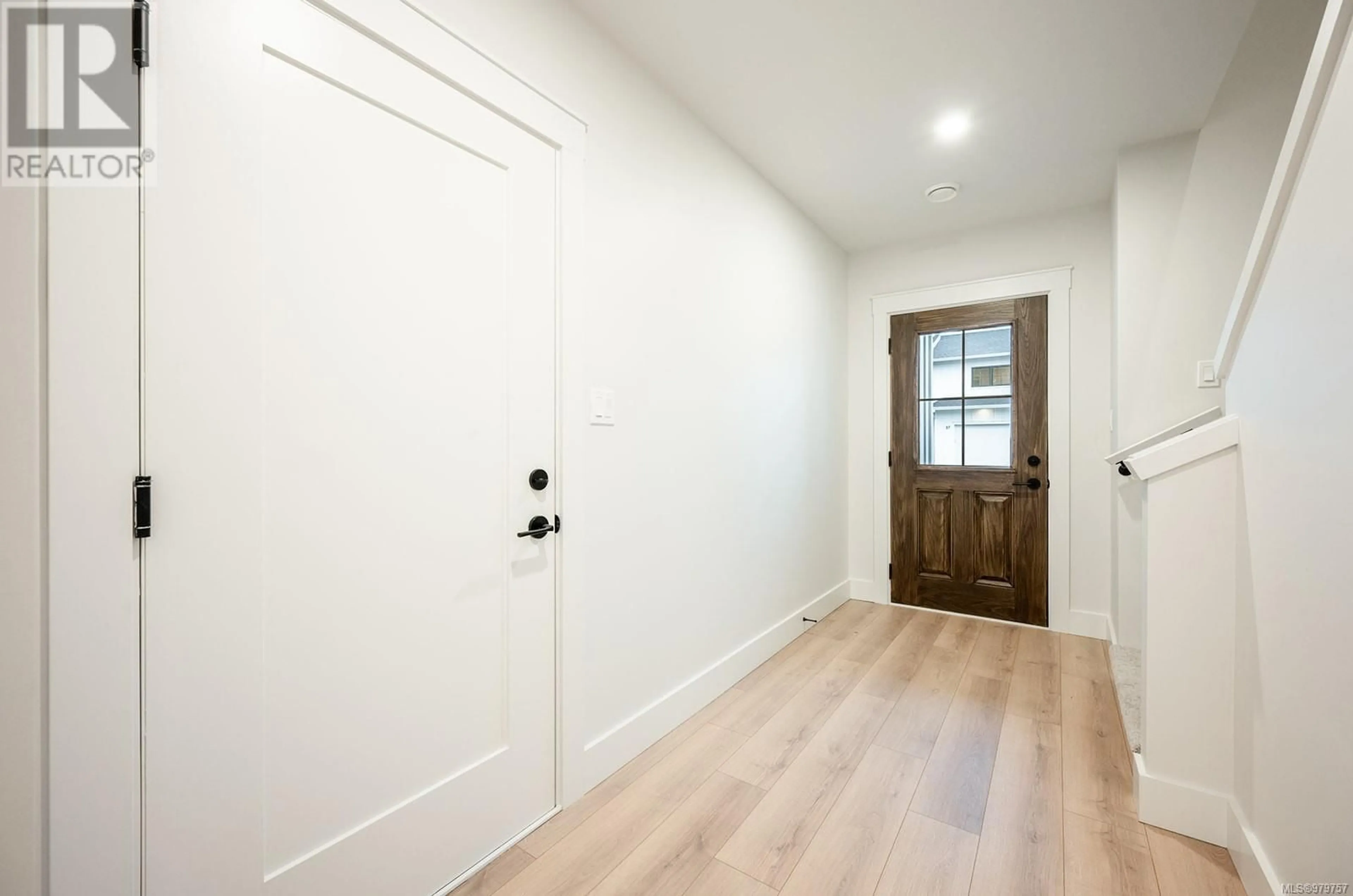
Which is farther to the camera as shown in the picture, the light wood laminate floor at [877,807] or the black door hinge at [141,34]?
the light wood laminate floor at [877,807]

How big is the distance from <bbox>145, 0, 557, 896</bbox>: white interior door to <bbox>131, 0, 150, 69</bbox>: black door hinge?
0.02 metres

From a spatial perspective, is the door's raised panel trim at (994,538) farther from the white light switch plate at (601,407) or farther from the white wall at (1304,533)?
the white light switch plate at (601,407)

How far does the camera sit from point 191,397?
97 centimetres

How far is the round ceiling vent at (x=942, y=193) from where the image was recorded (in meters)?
2.98

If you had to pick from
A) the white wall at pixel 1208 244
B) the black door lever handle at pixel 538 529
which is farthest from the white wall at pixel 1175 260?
the black door lever handle at pixel 538 529

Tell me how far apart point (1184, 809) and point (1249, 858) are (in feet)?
0.71

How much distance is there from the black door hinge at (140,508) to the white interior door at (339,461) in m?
0.02

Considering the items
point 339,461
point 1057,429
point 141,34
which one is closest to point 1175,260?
point 1057,429

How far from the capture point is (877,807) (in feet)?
5.51

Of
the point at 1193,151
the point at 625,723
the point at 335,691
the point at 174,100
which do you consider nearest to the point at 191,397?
the point at 174,100

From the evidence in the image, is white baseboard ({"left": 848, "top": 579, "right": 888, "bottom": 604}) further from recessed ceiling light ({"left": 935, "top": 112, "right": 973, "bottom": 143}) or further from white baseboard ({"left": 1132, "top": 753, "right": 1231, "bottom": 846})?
recessed ceiling light ({"left": 935, "top": 112, "right": 973, "bottom": 143})

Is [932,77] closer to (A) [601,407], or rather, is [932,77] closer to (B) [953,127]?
(B) [953,127]

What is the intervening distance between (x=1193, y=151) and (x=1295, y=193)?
1.94m

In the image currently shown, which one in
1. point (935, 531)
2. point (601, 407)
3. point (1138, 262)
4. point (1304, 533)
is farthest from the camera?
point (935, 531)
